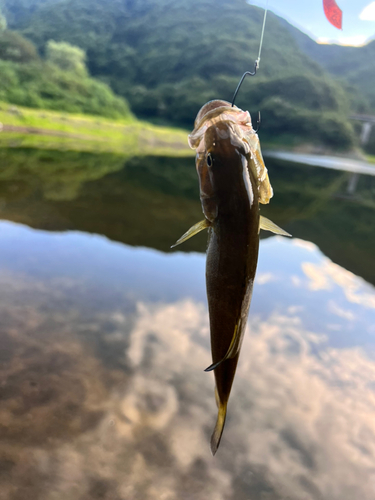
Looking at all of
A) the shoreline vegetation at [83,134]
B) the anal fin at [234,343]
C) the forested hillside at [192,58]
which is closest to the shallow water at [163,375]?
the anal fin at [234,343]

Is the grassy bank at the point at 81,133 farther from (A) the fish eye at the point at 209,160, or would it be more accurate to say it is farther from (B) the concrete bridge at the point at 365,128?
(B) the concrete bridge at the point at 365,128

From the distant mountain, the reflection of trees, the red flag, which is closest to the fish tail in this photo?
the red flag

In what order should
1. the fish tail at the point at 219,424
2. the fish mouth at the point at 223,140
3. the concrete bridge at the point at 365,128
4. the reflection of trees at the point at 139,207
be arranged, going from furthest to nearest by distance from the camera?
1. the concrete bridge at the point at 365,128
2. the reflection of trees at the point at 139,207
3. the fish tail at the point at 219,424
4. the fish mouth at the point at 223,140

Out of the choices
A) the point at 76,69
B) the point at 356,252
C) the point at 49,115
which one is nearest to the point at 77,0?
the point at 76,69

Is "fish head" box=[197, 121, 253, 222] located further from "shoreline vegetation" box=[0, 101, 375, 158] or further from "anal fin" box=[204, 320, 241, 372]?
"shoreline vegetation" box=[0, 101, 375, 158]

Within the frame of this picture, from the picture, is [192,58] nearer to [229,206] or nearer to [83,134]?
[83,134]

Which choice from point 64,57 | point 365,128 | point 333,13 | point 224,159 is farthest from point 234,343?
point 365,128
